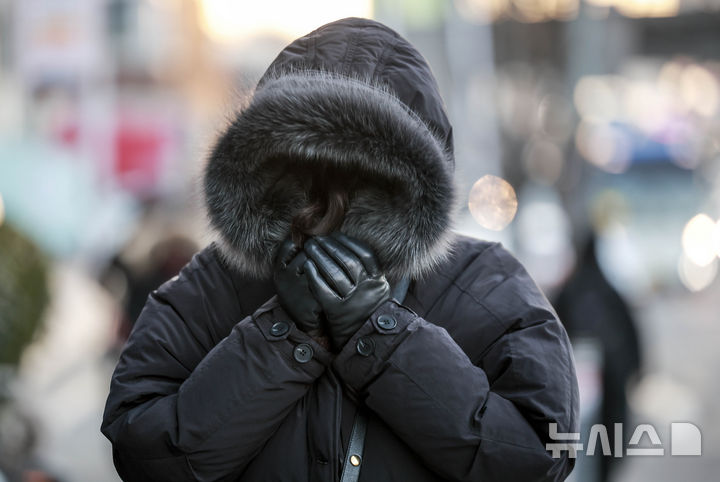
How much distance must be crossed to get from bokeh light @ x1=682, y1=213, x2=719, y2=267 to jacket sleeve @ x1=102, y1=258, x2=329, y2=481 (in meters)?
25.3

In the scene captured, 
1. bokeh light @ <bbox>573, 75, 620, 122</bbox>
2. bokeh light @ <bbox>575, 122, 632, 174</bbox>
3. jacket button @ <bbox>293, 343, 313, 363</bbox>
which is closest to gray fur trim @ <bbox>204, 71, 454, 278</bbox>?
jacket button @ <bbox>293, 343, 313, 363</bbox>

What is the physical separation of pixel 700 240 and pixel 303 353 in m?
26.8

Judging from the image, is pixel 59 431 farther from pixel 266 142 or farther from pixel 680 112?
pixel 680 112

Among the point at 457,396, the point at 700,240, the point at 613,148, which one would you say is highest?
the point at 457,396

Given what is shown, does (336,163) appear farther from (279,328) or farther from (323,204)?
(279,328)

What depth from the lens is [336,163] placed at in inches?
87.1

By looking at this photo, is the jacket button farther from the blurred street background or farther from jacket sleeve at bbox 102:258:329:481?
the blurred street background

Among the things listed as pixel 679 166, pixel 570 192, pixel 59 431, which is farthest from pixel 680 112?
pixel 59 431

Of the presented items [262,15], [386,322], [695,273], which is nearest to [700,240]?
[695,273]

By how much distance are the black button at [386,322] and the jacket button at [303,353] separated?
0.16 m

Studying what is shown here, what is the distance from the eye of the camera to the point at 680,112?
33.6 meters

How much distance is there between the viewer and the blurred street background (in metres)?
6.16

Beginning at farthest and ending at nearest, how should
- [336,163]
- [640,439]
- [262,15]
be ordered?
1. [262,15]
2. [640,439]
3. [336,163]

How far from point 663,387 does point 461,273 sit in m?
8.86
